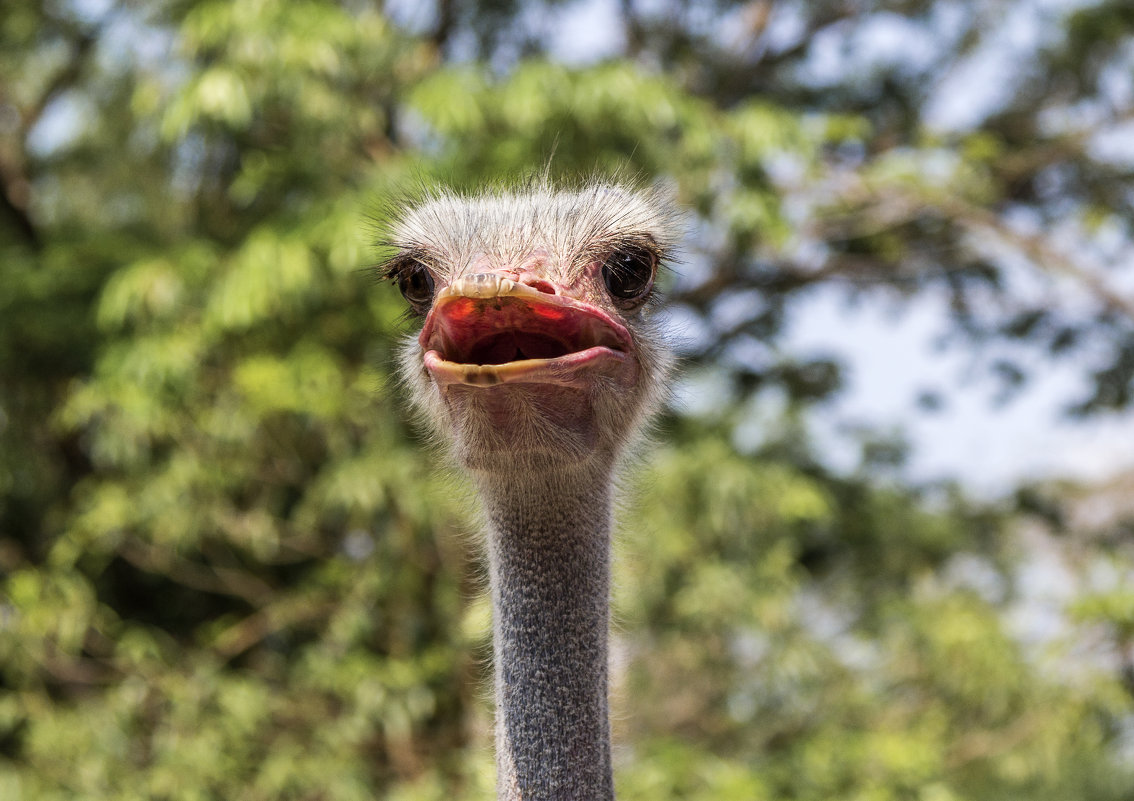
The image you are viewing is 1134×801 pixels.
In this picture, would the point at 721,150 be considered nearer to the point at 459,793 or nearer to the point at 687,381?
the point at 687,381

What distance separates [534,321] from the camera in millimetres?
994

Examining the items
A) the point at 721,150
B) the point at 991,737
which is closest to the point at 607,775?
the point at 721,150

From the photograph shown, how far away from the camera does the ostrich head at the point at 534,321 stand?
Answer: 37.6 inches

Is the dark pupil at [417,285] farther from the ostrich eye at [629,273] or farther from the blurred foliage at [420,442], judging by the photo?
the blurred foliage at [420,442]

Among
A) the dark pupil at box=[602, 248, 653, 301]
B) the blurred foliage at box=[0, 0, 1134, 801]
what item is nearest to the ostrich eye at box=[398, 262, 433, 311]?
the dark pupil at box=[602, 248, 653, 301]

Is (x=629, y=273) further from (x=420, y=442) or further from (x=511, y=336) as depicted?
(x=420, y=442)

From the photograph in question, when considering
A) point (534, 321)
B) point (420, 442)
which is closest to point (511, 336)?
point (534, 321)

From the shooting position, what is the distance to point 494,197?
1434mm

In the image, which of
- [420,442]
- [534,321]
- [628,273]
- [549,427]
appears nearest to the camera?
[534,321]

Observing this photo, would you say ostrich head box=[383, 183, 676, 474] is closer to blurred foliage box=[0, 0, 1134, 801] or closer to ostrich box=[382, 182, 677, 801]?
ostrich box=[382, 182, 677, 801]

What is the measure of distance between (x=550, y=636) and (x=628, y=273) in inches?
15.0

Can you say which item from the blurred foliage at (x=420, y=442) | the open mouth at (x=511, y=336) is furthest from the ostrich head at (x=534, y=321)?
the blurred foliage at (x=420, y=442)

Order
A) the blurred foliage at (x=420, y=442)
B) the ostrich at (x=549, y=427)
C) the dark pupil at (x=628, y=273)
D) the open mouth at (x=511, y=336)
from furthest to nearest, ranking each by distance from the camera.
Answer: the blurred foliage at (x=420, y=442) → the dark pupil at (x=628, y=273) → the ostrich at (x=549, y=427) → the open mouth at (x=511, y=336)

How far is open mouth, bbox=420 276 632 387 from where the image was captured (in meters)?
0.92
